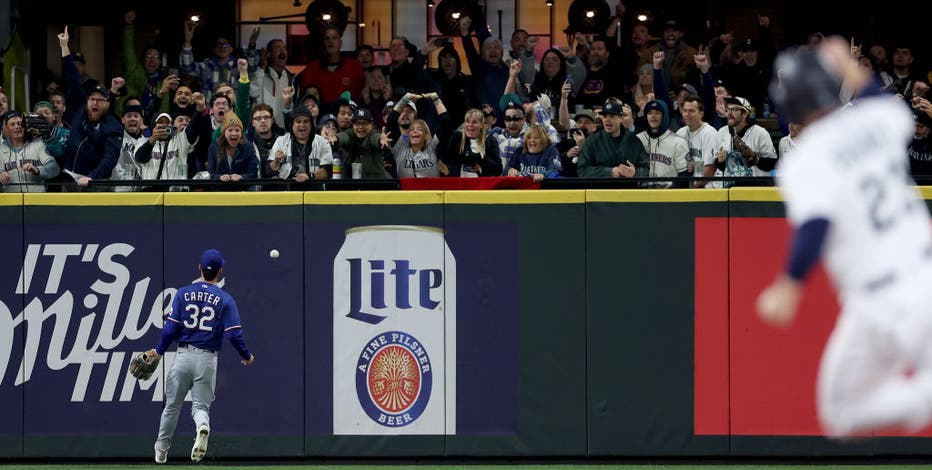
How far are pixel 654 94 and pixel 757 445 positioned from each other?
3658 mm

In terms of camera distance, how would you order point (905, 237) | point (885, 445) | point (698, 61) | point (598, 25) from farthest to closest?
1. point (598, 25)
2. point (698, 61)
3. point (885, 445)
4. point (905, 237)

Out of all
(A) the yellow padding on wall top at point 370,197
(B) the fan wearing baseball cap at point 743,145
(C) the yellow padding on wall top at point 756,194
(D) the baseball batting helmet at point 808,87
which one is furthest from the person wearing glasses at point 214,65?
(D) the baseball batting helmet at point 808,87

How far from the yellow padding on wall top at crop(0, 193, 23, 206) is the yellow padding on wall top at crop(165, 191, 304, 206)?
1.41m

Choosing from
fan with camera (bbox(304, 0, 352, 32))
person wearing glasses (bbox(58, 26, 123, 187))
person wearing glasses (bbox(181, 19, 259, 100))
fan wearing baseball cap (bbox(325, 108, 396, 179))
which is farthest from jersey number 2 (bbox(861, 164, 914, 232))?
fan with camera (bbox(304, 0, 352, 32))

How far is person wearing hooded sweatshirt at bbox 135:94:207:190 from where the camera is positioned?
14266 mm

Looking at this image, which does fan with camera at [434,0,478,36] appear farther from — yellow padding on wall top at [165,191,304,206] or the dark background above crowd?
yellow padding on wall top at [165,191,304,206]

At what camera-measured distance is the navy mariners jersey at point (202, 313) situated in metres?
12.4

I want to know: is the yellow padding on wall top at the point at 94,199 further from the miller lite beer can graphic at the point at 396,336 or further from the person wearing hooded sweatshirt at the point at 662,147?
the person wearing hooded sweatshirt at the point at 662,147

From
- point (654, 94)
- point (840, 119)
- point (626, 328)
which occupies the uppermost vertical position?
point (654, 94)

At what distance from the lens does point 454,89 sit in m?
16.1

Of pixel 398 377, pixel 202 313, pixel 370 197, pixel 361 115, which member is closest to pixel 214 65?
pixel 361 115

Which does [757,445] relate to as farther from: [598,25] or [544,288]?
[598,25]

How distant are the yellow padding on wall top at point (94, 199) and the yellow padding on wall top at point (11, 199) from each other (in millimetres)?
58

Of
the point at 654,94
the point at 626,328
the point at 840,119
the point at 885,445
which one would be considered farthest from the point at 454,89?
the point at 840,119
